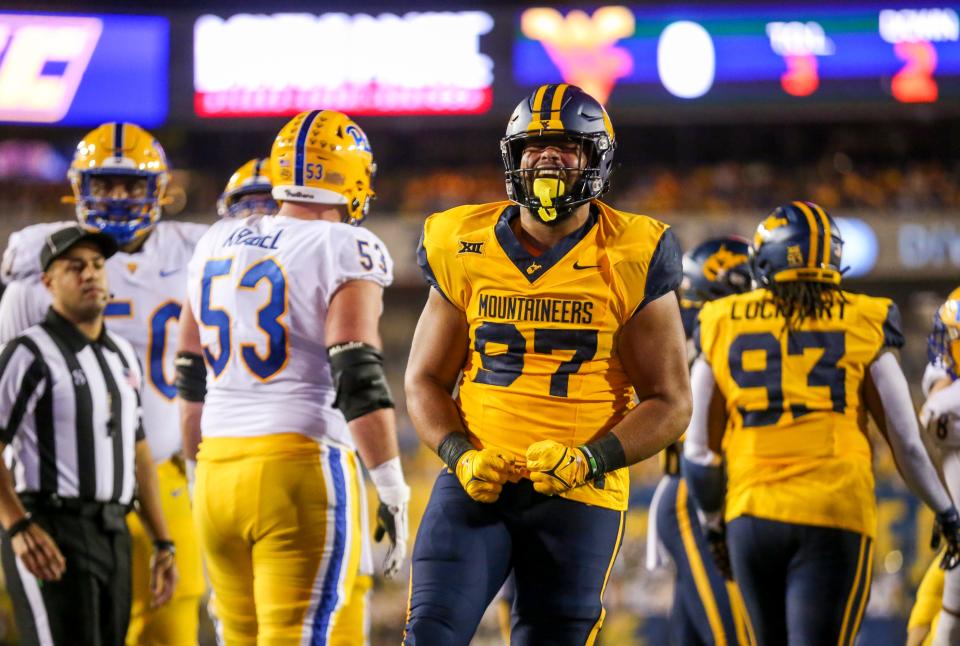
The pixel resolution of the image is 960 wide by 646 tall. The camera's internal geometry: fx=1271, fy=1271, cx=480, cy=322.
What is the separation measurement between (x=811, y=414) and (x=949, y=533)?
2.51 feet

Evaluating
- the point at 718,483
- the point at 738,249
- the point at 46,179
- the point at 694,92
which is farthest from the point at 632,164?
the point at 718,483

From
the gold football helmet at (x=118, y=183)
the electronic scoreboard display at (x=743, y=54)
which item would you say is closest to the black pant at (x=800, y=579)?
the gold football helmet at (x=118, y=183)

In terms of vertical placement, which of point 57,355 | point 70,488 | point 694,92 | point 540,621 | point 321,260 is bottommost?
point 540,621

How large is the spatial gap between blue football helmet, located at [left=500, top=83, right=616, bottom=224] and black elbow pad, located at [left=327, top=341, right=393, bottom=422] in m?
0.67

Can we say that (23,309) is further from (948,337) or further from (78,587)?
(948,337)

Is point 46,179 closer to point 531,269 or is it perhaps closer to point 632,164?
point 632,164

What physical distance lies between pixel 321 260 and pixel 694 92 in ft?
51.0

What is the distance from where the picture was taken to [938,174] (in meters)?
21.4

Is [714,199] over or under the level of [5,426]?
over

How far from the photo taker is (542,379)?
11.0 feet

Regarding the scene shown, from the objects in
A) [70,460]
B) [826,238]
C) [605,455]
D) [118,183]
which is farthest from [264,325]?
[826,238]

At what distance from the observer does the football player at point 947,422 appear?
5098 mm

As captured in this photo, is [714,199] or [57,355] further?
[714,199]

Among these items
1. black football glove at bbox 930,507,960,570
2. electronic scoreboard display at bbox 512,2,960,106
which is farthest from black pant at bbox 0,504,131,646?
electronic scoreboard display at bbox 512,2,960,106
